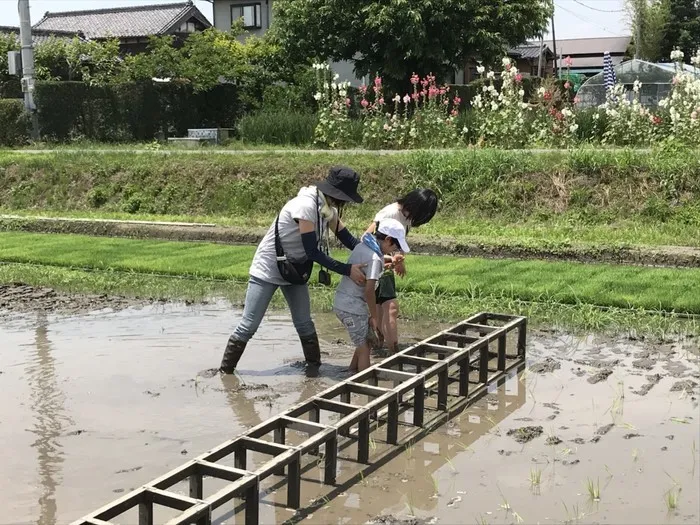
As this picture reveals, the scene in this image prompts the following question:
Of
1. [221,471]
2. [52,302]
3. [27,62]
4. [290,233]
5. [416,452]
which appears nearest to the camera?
[221,471]

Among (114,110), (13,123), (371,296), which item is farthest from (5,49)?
(371,296)

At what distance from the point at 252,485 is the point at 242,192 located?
1202cm

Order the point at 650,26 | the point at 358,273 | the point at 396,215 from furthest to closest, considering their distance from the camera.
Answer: the point at 650,26 < the point at 396,215 < the point at 358,273

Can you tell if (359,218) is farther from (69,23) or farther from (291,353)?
(69,23)

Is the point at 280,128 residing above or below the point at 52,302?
above

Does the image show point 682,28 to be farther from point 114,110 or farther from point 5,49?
point 114,110

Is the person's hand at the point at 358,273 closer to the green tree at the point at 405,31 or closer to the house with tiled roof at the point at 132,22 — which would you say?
the green tree at the point at 405,31

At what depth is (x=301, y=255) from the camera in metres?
6.32

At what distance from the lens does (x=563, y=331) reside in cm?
762

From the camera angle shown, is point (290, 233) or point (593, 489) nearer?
point (593, 489)

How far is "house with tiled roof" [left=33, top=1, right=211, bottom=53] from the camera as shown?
142ft

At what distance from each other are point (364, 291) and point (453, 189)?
794 centimetres

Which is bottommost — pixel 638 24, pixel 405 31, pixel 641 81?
pixel 641 81

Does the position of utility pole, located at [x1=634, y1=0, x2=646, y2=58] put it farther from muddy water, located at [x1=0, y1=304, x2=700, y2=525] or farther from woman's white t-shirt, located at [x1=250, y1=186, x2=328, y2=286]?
woman's white t-shirt, located at [x1=250, y1=186, x2=328, y2=286]
